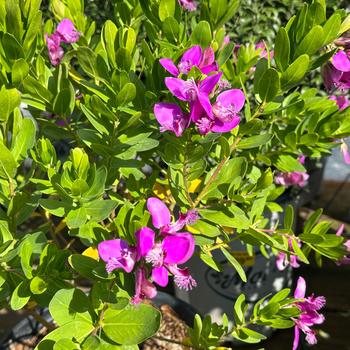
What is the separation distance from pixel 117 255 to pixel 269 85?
0.96 ft

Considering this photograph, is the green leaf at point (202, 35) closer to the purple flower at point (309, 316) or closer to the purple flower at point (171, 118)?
the purple flower at point (171, 118)

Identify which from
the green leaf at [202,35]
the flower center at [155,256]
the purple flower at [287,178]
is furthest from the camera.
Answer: the purple flower at [287,178]

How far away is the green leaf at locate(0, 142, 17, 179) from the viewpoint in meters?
0.75

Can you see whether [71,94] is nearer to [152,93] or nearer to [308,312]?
[152,93]

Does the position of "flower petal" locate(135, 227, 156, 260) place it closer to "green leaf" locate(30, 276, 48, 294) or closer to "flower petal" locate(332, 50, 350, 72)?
"green leaf" locate(30, 276, 48, 294)

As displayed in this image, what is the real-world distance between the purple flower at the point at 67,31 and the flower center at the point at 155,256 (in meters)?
0.44

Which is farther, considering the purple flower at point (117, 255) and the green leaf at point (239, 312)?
the green leaf at point (239, 312)

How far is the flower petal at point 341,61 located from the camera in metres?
0.75

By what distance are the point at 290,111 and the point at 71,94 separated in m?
0.40

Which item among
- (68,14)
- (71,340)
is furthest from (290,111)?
(71,340)

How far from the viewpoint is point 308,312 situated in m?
0.91

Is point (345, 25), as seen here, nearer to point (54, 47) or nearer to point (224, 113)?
point (224, 113)

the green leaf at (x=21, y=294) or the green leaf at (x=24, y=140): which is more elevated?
the green leaf at (x=24, y=140)

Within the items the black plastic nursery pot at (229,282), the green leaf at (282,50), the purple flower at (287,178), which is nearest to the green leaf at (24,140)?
the green leaf at (282,50)
